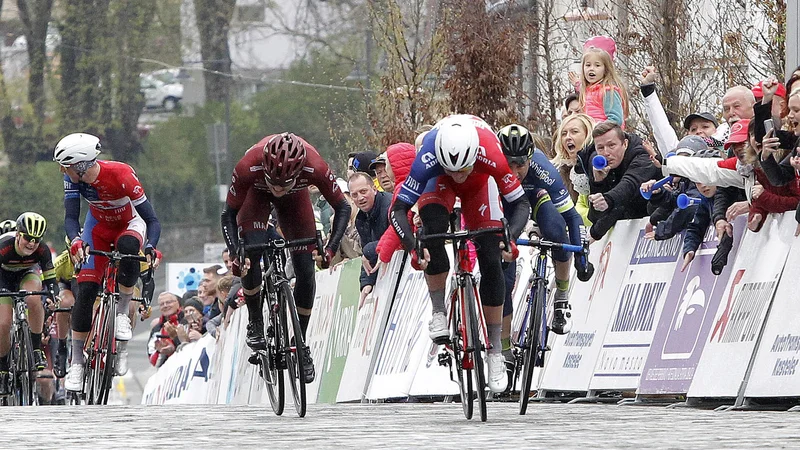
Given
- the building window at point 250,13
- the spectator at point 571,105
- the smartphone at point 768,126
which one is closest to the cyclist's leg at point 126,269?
the spectator at point 571,105

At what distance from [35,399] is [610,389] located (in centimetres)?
728

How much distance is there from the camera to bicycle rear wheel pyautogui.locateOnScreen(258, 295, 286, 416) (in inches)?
444

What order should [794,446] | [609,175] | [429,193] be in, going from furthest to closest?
1. [609,175]
2. [429,193]
3. [794,446]

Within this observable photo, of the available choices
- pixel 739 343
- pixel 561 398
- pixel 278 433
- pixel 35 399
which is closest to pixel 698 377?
pixel 739 343

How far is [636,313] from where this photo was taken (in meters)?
12.8

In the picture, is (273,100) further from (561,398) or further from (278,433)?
(278,433)

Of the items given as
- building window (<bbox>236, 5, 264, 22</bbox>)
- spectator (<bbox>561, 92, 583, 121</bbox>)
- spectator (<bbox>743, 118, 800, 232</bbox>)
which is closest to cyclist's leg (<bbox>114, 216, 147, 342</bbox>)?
spectator (<bbox>561, 92, 583, 121</bbox>)

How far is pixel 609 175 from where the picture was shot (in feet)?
44.2

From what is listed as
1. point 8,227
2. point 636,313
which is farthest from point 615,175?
point 8,227

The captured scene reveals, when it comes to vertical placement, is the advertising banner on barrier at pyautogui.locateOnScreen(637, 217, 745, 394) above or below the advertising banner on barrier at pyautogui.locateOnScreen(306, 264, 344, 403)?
above

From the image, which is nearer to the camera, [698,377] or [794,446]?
[794,446]

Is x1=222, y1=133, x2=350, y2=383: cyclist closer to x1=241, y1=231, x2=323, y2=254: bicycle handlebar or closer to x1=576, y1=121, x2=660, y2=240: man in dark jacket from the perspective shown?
x1=241, y1=231, x2=323, y2=254: bicycle handlebar

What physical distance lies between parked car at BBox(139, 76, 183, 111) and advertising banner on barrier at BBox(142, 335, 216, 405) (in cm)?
4679

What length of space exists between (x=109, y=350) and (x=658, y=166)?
4907 mm
